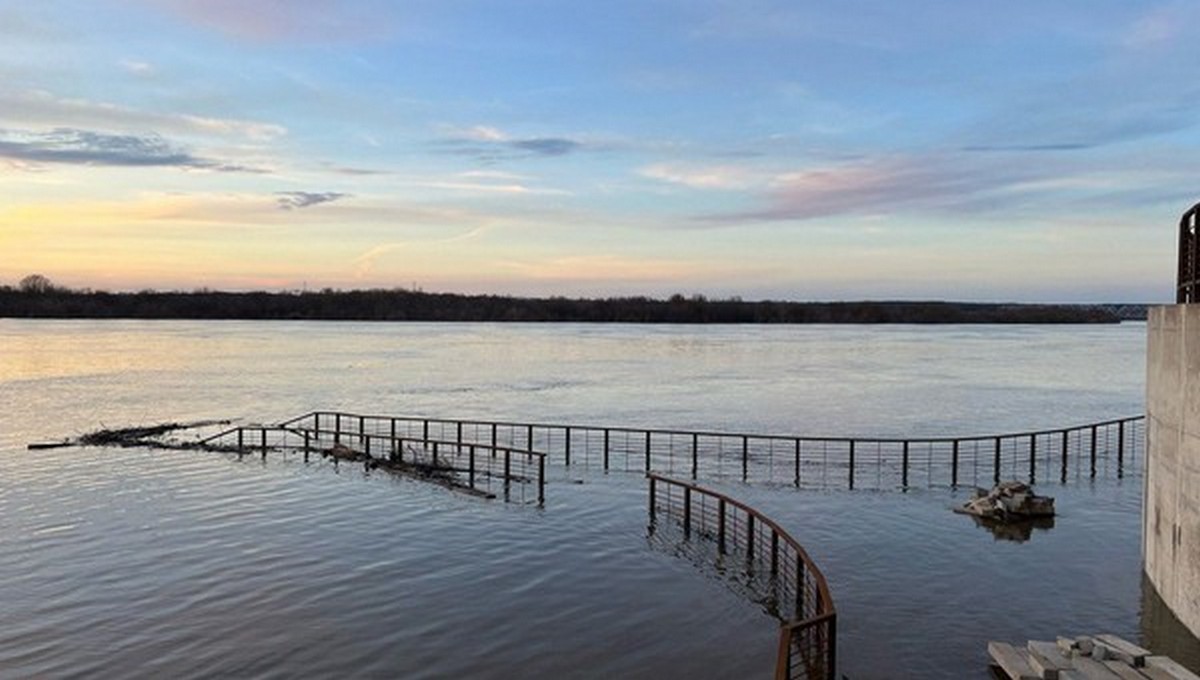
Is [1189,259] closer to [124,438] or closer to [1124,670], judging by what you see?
[1124,670]

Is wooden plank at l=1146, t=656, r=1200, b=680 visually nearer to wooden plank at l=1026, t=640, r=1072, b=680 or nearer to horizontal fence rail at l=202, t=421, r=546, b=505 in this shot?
wooden plank at l=1026, t=640, r=1072, b=680

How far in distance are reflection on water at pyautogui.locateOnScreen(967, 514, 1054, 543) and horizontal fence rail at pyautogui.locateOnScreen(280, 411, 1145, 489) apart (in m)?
5.42

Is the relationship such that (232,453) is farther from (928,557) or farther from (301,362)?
(301,362)

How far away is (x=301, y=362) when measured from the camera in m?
121

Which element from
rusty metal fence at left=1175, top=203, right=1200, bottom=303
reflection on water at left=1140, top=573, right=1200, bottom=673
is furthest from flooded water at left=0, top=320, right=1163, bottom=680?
rusty metal fence at left=1175, top=203, right=1200, bottom=303

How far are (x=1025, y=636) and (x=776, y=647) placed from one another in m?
4.52

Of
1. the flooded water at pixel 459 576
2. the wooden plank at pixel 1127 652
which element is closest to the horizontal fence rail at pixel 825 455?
the flooded water at pixel 459 576

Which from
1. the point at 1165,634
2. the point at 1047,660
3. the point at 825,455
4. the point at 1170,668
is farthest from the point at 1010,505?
the point at 1170,668

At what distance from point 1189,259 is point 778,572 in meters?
10.1

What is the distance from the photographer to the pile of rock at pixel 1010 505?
92.9 ft

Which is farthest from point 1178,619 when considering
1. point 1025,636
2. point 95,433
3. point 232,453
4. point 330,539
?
point 95,433

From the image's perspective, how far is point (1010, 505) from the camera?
28.4 meters

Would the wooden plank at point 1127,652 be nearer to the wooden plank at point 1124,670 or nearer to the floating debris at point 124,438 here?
the wooden plank at point 1124,670

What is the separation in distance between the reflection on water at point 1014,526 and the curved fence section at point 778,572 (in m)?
6.36
